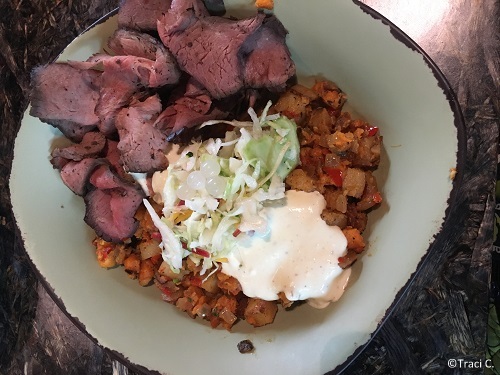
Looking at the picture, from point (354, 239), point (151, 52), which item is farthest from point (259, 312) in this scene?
point (151, 52)

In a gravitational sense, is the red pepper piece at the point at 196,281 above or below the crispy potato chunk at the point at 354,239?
below

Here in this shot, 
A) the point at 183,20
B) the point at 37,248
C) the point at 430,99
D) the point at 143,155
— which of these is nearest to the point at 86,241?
the point at 37,248

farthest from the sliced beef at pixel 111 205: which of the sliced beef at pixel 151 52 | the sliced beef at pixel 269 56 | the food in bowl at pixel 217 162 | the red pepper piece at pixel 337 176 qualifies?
the red pepper piece at pixel 337 176

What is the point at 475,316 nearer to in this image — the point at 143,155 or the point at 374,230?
the point at 374,230

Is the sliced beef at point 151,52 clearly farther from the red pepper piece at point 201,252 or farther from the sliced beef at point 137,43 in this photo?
Answer: the red pepper piece at point 201,252

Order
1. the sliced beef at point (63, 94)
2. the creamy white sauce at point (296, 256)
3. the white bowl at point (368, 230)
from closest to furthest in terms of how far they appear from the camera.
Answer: the white bowl at point (368, 230) → the creamy white sauce at point (296, 256) → the sliced beef at point (63, 94)

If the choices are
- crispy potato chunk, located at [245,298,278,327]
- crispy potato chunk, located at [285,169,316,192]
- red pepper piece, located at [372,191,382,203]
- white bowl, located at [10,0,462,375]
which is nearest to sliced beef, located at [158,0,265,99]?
white bowl, located at [10,0,462,375]

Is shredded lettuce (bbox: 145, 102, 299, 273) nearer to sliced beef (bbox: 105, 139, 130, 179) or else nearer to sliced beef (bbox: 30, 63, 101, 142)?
sliced beef (bbox: 105, 139, 130, 179)
